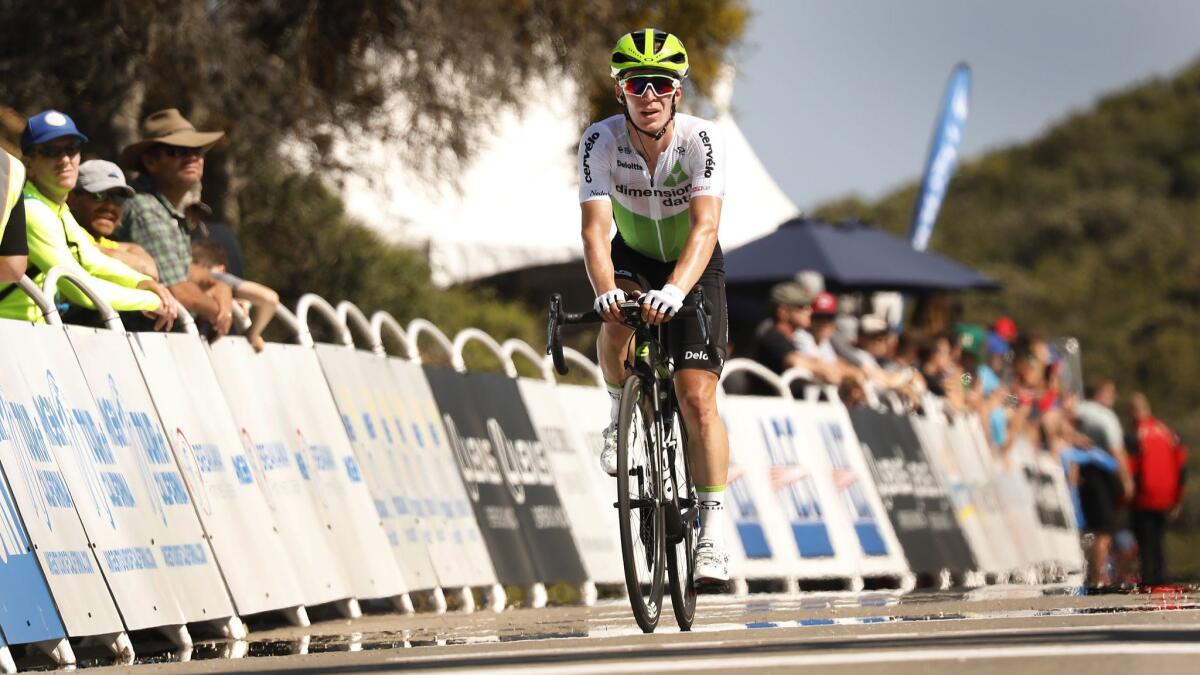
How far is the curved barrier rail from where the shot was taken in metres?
8.73

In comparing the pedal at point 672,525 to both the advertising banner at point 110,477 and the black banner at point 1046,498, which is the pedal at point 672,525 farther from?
the black banner at point 1046,498

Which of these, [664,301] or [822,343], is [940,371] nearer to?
[822,343]

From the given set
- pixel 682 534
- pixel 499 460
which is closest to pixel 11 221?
pixel 682 534

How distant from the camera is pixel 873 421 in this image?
17.3 meters

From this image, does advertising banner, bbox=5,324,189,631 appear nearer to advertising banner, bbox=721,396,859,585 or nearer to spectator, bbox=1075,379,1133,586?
advertising banner, bbox=721,396,859,585

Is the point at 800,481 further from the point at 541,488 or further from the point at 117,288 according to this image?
the point at 117,288

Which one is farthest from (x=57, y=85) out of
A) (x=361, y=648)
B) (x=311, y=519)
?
(x=361, y=648)

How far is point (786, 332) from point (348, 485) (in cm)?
618

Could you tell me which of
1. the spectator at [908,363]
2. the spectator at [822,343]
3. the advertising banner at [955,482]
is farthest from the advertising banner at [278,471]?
the spectator at [908,363]

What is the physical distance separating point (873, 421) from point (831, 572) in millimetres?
1875

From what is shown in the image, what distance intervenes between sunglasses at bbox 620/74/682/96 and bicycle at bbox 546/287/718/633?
0.78 m

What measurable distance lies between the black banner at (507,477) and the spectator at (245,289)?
157 cm

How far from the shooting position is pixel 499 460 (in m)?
13.0

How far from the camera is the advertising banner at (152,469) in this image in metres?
9.27
